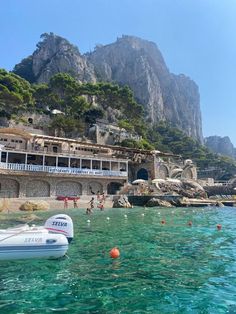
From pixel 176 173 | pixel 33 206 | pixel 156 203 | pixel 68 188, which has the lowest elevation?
pixel 33 206

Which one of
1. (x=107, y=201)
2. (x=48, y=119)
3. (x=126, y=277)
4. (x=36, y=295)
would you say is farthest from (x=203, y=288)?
(x=48, y=119)

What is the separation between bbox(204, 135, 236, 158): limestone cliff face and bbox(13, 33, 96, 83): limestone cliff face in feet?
351

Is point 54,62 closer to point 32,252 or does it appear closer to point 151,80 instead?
point 151,80

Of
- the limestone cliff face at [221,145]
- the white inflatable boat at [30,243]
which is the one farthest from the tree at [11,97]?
the limestone cliff face at [221,145]

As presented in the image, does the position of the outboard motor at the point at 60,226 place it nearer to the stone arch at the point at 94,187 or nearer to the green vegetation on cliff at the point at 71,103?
the stone arch at the point at 94,187

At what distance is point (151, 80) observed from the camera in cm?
14238

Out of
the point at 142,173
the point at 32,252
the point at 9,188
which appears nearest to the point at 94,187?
the point at 9,188

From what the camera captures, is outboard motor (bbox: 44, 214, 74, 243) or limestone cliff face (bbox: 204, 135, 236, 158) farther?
limestone cliff face (bbox: 204, 135, 236, 158)

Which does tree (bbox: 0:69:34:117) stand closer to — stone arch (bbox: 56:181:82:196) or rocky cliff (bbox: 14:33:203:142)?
stone arch (bbox: 56:181:82:196)

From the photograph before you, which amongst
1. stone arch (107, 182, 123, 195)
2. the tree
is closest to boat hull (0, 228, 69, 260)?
stone arch (107, 182, 123, 195)

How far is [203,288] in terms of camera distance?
7766 mm

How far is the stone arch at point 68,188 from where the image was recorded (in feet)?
131

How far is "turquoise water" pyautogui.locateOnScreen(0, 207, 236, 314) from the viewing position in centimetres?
662

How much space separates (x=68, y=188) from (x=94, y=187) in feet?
15.1
